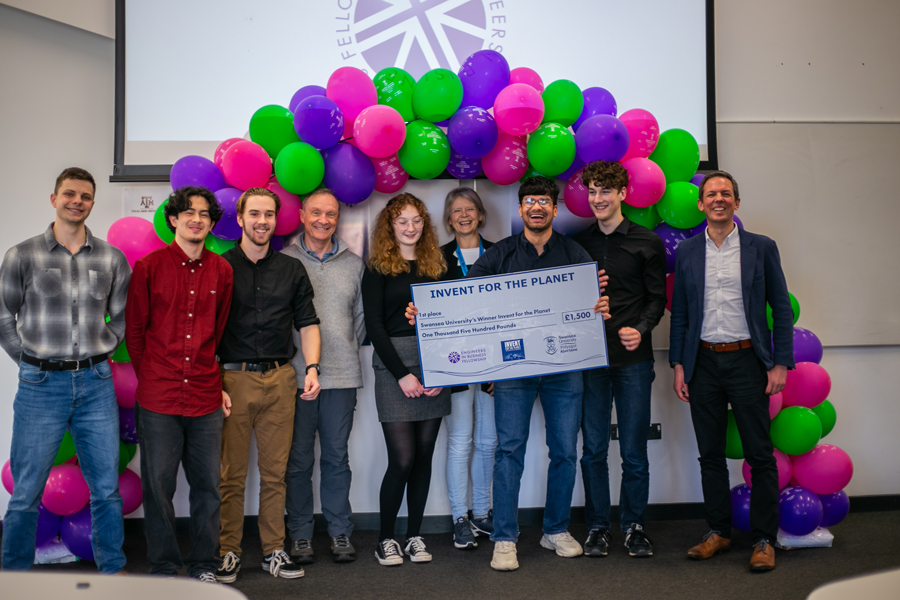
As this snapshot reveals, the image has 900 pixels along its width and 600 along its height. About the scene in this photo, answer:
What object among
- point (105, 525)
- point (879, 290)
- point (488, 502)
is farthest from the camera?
point (879, 290)

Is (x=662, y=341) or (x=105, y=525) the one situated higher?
(x=662, y=341)

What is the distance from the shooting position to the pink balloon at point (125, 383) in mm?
2834

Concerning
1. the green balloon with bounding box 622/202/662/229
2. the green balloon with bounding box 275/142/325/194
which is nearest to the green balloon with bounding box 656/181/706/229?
the green balloon with bounding box 622/202/662/229

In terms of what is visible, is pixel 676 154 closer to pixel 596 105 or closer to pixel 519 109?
pixel 596 105

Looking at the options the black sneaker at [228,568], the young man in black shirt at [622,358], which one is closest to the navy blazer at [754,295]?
the young man in black shirt at [622,358]

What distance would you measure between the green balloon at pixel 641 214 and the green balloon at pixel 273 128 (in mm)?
1740

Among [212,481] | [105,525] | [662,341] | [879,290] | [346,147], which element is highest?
[346,147]

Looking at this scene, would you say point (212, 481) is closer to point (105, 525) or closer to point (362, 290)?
point (105, 525)

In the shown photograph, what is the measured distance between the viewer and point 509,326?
2.74 meters

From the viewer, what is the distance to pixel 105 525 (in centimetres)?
246

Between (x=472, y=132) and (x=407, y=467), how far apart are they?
1.62 m

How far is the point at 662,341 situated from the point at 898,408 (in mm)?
1637

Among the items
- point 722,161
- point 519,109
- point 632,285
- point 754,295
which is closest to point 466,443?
point 632,285

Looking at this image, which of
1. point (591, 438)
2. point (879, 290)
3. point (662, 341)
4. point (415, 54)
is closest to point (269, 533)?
point (591, 438)
